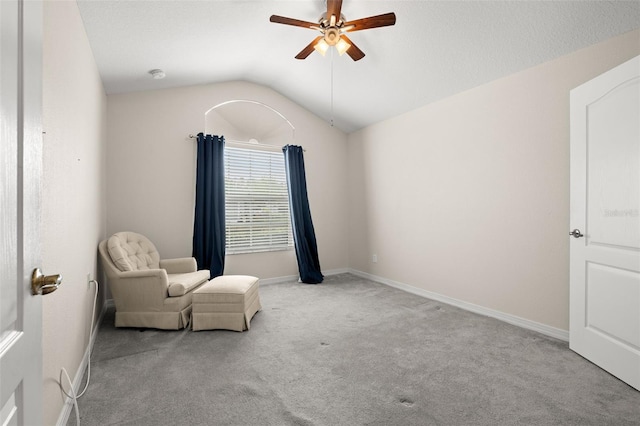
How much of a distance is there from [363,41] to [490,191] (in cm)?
201

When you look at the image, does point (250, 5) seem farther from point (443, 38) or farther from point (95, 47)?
point (443, 38)

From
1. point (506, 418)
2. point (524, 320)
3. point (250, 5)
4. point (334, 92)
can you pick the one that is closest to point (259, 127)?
point (334, 92)

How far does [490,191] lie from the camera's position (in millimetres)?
3389

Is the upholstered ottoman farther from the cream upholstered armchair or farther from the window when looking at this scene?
the window

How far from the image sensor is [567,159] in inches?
108

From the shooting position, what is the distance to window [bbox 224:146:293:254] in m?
4.72

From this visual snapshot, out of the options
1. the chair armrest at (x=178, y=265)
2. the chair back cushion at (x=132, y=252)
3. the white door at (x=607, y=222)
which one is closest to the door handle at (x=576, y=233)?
the white door at (x=607, y=222)

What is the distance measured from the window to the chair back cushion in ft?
3.61

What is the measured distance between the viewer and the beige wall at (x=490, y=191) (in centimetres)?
281

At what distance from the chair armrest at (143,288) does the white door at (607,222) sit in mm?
3460

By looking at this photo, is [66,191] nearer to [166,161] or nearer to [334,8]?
[334,8]

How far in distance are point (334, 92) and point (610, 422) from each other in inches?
160

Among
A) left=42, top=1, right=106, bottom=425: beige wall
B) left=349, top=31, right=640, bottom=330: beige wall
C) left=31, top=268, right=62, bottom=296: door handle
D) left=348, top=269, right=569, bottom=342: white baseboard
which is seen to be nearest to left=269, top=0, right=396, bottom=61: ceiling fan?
left=42, top=1, right=106, bottom=425: beige wall

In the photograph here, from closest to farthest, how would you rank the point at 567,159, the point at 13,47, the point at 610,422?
1. the point at 13,47
2. the point at 610,422
3. the point at 567,159
